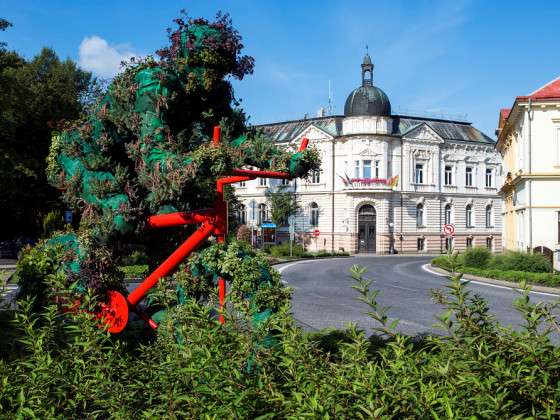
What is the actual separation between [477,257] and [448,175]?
26818 mm

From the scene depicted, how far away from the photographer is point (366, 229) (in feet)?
157

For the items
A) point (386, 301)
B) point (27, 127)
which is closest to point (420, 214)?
point (27, 127)

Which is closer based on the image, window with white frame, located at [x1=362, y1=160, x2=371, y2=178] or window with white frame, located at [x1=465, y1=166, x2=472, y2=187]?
window with white frame, located at [x1=362, y1=160, x2=371, y2=178]

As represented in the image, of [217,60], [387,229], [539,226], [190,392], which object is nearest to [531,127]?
[539,226]

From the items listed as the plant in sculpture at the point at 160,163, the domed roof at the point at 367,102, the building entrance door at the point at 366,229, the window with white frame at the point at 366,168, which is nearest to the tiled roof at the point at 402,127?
the domed roof at the point at 367,102

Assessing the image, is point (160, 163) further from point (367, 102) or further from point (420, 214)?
point (420, 214)

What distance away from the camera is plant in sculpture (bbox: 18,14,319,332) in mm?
4766

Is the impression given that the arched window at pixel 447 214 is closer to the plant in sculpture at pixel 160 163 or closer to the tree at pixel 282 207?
the tree at pixel 282 207

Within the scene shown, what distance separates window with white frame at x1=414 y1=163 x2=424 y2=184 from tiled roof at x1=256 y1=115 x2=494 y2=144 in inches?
132

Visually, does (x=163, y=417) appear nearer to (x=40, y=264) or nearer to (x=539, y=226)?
(x=40, y=264)

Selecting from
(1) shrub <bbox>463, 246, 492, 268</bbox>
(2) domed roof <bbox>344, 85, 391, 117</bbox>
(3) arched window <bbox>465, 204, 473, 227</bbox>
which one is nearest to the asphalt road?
(1) shrub <bbox>463, 246, 492, 268</bbox>

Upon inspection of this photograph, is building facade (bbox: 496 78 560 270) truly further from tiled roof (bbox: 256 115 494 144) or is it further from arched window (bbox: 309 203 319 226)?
arched window (bbox: 309 203 319 226)

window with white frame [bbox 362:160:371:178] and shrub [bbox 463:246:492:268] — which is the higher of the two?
window with white frame [bbox 362:160:371:178]

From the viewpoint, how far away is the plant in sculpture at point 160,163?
4.77 metres
